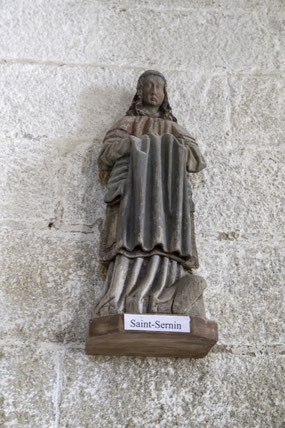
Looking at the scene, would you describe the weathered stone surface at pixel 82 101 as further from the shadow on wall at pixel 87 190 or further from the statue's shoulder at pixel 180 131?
the statue's shoulder at pixel 180 131

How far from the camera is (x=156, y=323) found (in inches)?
62.8

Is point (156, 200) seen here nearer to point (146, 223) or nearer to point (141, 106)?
point (146, 223)

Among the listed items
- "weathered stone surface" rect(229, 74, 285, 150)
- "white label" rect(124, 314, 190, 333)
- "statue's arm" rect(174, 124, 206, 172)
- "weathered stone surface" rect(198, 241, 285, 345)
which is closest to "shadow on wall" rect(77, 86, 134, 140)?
"statue's arm" rect(174, 124, 206, 172)

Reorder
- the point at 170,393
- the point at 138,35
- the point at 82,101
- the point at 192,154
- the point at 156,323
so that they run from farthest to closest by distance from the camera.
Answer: the point at 138,35 < the point at 82,101 < the point at 192,154 < the point at 170,393 < the point at 156,323

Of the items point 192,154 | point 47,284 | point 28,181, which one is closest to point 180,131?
point 192,154

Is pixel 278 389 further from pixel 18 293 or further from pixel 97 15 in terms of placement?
pixel 97 15

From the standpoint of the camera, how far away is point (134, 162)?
190cm

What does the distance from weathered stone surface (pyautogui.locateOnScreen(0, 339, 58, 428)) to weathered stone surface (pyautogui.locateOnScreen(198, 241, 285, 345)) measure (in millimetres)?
609

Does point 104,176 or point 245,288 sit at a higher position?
point 104,176

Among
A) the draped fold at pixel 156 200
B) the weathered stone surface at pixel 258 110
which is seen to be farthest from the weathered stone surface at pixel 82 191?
the weathered stone surface at pixel 258 110

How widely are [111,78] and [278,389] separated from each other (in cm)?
152

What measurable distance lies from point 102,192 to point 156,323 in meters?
0.71

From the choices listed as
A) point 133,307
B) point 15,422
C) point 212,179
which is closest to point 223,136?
point 212,179

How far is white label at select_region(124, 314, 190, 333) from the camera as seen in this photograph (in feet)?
5.19
